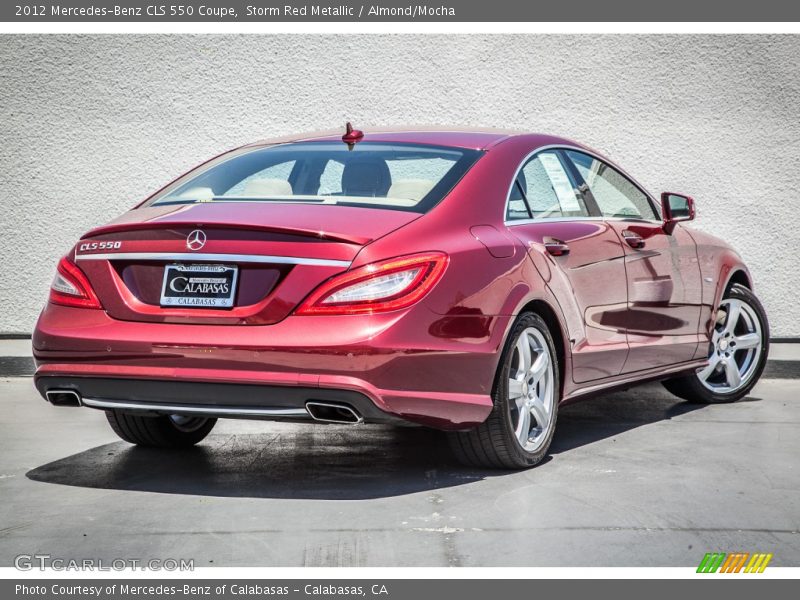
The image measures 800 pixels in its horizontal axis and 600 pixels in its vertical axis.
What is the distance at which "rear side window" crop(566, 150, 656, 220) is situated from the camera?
6.53 m

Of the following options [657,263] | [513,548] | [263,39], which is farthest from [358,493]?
[263,39]

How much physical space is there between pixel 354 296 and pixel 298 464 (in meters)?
1.38

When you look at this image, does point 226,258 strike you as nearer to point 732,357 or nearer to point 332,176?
point 332,176

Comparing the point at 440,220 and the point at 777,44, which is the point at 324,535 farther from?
the point at 777,44

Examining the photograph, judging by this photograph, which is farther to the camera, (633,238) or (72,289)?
(633,238)

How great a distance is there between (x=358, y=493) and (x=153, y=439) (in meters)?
1.49

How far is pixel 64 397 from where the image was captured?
5.10m

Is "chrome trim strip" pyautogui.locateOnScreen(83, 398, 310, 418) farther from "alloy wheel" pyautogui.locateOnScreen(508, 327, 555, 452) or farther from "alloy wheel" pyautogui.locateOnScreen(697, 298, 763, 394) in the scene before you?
"alloy wheel" pyautogui.locateOnScreen(697, 298, 763, 394)

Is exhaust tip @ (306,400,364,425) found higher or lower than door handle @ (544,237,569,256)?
lower

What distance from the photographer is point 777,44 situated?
10.5 m

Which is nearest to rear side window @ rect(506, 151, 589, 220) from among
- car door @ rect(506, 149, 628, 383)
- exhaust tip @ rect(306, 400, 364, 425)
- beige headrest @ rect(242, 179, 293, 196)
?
car door @ rect(506, 149, 628, 383)

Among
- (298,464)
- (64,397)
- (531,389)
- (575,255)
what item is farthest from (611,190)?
(64,397)

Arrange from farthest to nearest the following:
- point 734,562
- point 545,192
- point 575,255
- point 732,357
Answer: point 732,357 < point 545,192 < point 575,255 < point 734,562

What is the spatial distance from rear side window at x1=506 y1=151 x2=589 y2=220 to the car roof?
0.46ft
